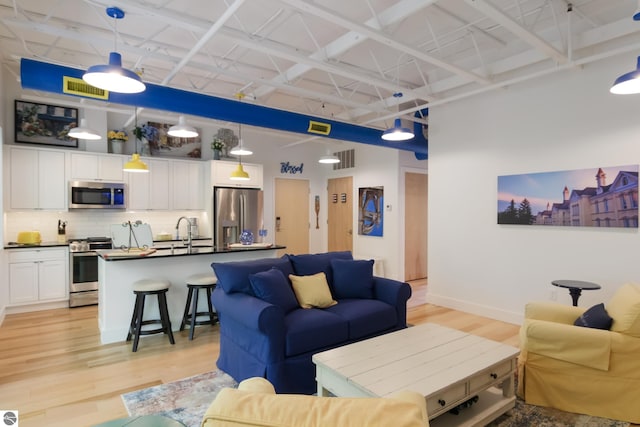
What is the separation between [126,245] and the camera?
13.8 feet

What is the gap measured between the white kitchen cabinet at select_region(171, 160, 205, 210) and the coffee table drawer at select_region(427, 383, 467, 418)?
557cm

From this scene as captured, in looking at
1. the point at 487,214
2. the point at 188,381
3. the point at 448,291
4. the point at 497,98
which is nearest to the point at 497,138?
the point at 497,98

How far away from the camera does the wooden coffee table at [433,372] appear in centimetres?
201

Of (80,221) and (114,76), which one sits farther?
(80,221)

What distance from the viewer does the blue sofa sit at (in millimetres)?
2619

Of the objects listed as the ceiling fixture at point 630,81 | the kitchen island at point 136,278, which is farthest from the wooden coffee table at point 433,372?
the kitchen island at point 136,278

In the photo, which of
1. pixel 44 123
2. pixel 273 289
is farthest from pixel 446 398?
pixel 44 123

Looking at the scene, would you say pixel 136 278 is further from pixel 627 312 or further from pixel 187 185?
pixel 627 312

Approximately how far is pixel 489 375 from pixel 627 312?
1.04 meters

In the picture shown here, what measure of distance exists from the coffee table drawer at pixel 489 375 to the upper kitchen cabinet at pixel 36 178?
231 inches

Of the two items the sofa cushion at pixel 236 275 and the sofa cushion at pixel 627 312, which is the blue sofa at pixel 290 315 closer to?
the sofa cushion at pixel 236 275

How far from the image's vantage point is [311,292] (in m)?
3.29

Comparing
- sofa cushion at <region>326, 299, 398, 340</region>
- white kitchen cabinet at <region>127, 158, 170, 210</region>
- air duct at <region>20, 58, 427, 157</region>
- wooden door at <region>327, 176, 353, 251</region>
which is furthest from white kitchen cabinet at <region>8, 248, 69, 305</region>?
wooden door at <region>327, 176, 353, 251</region>

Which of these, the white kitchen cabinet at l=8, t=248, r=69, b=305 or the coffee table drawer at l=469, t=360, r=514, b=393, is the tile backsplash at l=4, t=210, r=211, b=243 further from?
the coffee table drawer at l=469, t=360, r=514, b=393
